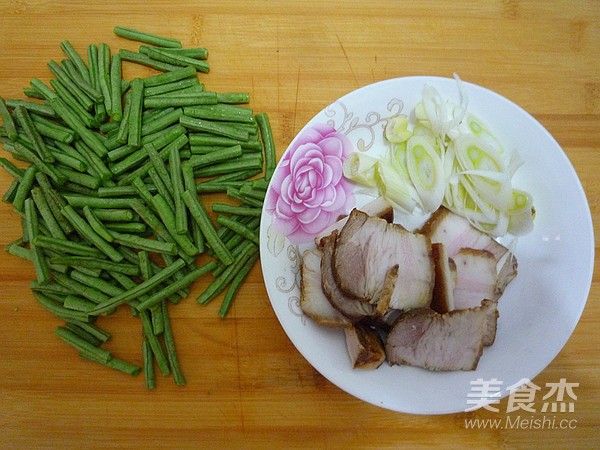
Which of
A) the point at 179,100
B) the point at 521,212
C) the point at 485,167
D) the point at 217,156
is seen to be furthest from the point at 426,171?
the point at 179,100

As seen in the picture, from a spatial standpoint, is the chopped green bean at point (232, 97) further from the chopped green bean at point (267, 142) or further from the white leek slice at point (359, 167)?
the white leek slice at point (359, 167)

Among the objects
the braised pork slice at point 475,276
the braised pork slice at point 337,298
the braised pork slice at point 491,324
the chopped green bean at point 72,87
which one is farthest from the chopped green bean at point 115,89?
the braised pork slice at point 491,324

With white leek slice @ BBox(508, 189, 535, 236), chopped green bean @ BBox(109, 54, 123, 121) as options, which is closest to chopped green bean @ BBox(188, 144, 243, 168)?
chopped green bean @ BBox(109, 54, 123, 121)

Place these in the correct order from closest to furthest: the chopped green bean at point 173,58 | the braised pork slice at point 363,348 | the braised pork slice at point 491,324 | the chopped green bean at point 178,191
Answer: the braised pork slice at point 363,348 < the braised pork slice at point 491,324 < the chopped green bean at point 178,191 < the chopped green bean at point 173,58

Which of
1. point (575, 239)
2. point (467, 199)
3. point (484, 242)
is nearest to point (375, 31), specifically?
point (467, 199)

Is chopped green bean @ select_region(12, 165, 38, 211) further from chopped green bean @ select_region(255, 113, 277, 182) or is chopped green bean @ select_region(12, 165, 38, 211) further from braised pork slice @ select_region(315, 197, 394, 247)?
braised pork slice @ select_region(315, 197, 394, 247)

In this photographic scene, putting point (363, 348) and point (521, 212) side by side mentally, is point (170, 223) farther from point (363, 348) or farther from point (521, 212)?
point (521, 212)
